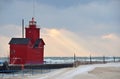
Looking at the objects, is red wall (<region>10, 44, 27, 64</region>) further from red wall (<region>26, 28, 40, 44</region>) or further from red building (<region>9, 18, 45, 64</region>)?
red wall (<region>26, 28, 40, 44</region>)

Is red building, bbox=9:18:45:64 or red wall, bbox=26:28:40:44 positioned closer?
red building, bbox=9:18:45:64

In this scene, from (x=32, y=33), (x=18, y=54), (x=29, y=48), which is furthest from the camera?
(x=32, y=33)

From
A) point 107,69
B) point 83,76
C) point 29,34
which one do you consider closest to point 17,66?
point 29,34

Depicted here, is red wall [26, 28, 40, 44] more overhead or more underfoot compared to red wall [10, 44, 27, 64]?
more overhead

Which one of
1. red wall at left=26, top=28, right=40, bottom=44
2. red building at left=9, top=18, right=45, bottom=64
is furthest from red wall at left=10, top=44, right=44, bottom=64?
red wall at left=26, top=28, right=40, bottom=44

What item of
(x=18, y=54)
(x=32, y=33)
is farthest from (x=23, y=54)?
(x=32, y=33)

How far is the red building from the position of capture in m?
60.3

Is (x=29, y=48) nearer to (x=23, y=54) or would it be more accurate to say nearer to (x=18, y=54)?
(x=23, y=54)

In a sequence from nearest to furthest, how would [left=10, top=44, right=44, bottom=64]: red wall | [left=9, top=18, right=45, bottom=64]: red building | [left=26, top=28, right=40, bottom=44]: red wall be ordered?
[left=10, top=44, right=44, bottom=64]: red wall, [left=9, top=18, right=45, bottom=64]: red building, [left=26, top=28, right=40, bottom=44]: red wall

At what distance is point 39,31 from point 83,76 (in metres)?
25.9

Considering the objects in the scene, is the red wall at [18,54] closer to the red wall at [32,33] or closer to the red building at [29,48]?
the red building at [29,48]

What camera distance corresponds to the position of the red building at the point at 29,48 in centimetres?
6028

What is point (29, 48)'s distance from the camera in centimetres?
6081

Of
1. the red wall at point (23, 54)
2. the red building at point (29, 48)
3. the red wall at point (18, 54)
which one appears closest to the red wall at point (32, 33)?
the red building at point (29, 48)
